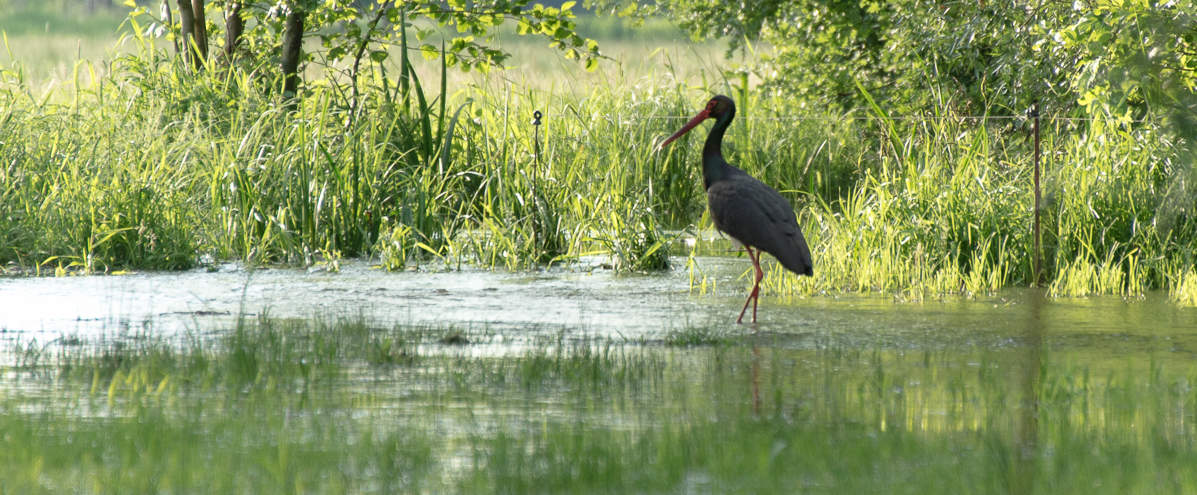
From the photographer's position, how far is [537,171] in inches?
404

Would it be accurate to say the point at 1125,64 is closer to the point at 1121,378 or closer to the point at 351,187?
the point at 1121,378

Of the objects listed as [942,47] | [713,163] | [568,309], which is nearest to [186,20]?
[713,163]

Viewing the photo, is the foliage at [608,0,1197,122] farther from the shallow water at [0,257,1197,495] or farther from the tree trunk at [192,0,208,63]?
the tree trunk at [192,0,208,63]

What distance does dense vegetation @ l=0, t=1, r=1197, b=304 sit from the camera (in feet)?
28.3

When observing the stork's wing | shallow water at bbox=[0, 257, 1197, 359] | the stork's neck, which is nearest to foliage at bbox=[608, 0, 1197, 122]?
shallow water at bbox=[0, 257, 1197, 359]

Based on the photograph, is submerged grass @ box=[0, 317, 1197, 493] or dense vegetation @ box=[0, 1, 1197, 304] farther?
dense vegetation @ box=[0, 1, 1197, 304]

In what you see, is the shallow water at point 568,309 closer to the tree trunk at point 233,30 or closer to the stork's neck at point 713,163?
the stork's neck at point 713,163

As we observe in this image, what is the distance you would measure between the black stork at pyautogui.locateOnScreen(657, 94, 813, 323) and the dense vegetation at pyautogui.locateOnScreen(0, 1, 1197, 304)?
31.1 inches

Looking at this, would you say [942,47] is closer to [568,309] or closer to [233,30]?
[568,309]

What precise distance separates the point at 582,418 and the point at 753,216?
10.4ft

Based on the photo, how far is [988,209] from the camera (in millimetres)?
8797

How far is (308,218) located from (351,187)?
38 cm

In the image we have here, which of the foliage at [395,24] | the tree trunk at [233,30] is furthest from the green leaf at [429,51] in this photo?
the tree trunk at [233,30]

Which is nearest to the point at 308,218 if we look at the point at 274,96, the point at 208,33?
the point at 274,96
